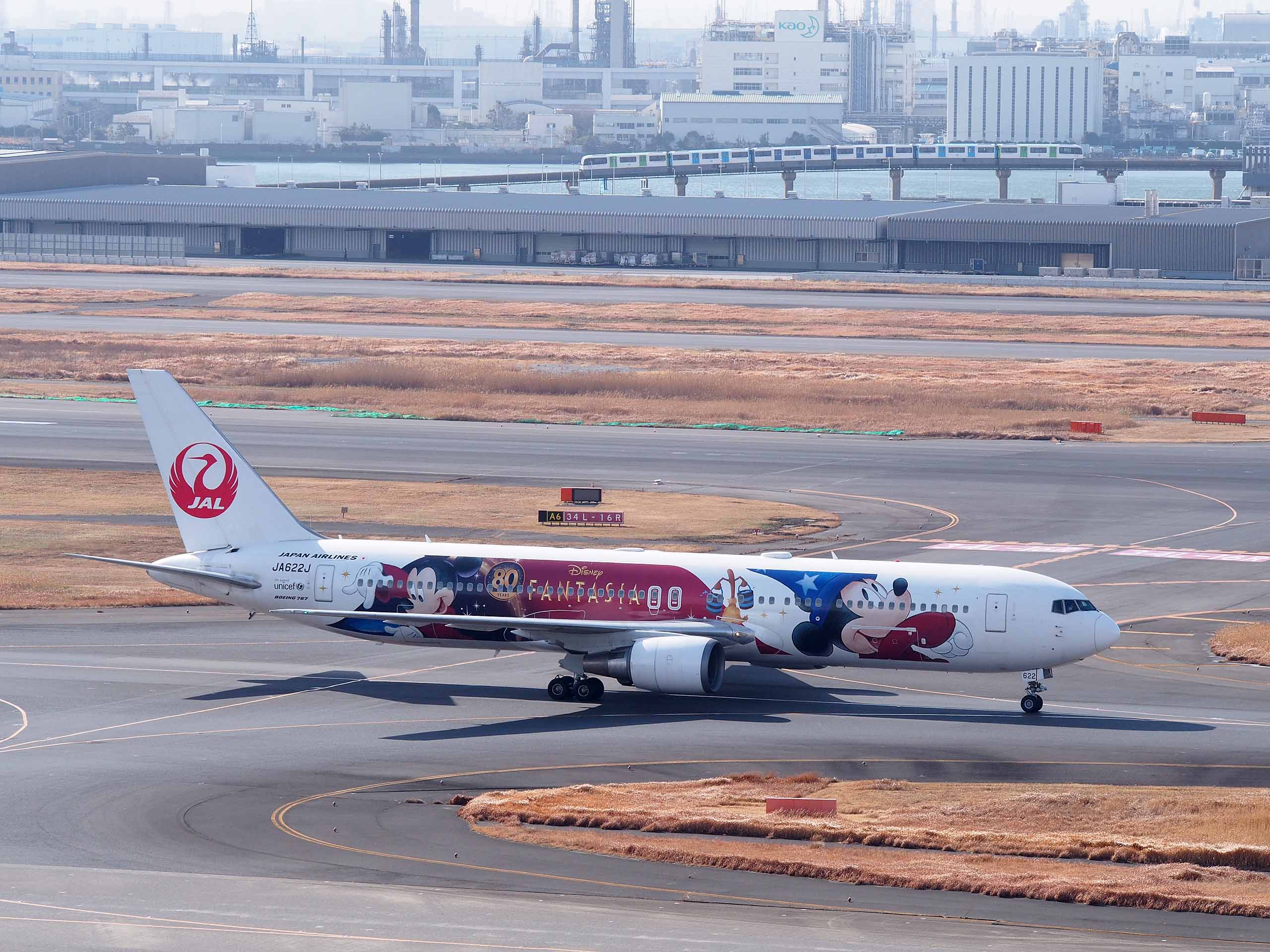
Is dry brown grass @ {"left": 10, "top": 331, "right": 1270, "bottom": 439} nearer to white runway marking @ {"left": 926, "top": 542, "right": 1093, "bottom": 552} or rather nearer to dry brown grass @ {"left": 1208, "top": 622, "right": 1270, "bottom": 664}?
white runway marking @ {"left": 926, "top": 542, "right": 1093, "bottom": 552}

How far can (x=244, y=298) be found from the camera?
170250 millimetres

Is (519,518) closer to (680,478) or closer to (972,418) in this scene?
(680,478)

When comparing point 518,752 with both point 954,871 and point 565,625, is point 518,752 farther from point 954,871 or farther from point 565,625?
point 954,871

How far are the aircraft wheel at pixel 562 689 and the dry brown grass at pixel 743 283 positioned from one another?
13491 centimetres

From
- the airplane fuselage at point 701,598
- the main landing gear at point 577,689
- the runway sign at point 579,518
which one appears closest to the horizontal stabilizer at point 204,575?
the airplane fuselage at point 701,598

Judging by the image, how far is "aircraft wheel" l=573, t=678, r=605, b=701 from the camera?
48.2 m

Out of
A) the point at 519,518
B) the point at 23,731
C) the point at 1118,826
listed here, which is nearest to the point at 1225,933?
the point at 1118,826

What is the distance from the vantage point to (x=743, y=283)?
188 meters

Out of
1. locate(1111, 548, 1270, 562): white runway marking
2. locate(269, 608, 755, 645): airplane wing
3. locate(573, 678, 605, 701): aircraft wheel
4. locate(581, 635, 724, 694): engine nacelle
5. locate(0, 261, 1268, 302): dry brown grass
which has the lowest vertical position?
locate(1111, 548, 1270, 562): white runway marking

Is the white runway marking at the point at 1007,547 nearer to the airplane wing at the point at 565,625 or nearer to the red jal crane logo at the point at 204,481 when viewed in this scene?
the airplane wing at the point at 565,625

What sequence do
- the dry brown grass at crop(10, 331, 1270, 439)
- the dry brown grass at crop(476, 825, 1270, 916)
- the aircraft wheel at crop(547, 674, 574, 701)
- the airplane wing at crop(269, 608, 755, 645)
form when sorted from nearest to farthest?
the dry brown grass at crop(476, 825, 1270, 916)
the airplane wing at crop(269, 608, 755, 645)
the aircraft wheel at crop(547, 674, 574, 701)
the dry brown grass at crop(10, 331, 1270, 439)

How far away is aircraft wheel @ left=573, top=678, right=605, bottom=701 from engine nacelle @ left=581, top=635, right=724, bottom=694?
3.35 feet

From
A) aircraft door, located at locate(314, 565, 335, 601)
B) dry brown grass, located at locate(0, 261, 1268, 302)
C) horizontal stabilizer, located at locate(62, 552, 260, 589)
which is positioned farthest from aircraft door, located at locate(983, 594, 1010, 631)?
dry brown grass, located at locate(0, 261, 1268, 302)

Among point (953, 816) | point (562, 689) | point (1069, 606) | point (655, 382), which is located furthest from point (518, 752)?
point (655, 382)
